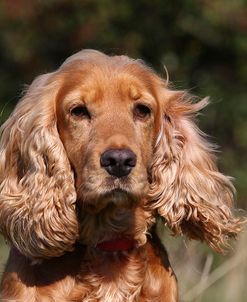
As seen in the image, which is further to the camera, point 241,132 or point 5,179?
point 241,132

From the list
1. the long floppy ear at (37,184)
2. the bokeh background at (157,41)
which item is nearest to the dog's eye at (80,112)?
the long floppy ear at (37,184)

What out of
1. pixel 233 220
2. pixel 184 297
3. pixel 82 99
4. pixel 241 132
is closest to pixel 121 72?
pixel 82 99

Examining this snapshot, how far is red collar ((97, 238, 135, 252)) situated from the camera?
517 centimetres

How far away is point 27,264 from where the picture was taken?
5.06 metres

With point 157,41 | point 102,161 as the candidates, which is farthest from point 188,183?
point 157,41

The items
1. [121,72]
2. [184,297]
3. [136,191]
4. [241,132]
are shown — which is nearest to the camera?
[136,191]

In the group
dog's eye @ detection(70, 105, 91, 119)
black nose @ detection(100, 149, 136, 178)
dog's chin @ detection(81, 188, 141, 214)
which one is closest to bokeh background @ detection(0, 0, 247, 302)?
dog's eye @ detection(70, 105, 91, 119)

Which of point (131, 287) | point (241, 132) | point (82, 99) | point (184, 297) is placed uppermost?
point (82, 99)

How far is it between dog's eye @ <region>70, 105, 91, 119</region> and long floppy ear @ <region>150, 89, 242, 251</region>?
0.46 meters

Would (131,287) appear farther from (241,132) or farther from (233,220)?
(241,132)

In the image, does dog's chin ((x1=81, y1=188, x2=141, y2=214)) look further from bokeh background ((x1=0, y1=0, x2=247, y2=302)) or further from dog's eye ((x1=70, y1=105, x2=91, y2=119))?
bokeh background ((x1=0, y1=0, x2=247, y2=302))

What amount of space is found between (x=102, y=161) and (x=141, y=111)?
510 millimetres

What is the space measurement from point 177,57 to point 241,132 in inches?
61.5

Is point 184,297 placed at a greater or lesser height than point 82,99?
lesser
